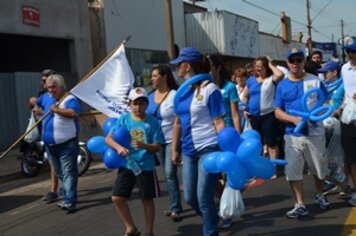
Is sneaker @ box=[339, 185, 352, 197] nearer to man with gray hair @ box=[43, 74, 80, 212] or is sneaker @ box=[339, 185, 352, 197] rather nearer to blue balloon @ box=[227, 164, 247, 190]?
blue balloon @ box=[227, 164, 247, 190]

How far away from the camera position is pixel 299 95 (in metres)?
5.82

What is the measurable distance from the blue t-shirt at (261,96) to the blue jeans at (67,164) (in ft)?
9.15

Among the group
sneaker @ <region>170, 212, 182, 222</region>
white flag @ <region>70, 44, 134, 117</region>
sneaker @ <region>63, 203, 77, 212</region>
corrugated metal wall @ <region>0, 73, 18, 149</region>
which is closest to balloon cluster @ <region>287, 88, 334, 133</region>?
sneaker @ <region>170, 212, 182, 222</region>

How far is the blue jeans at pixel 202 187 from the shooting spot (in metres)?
4.69

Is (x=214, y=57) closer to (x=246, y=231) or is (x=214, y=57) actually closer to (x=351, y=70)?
(x=351, y=70)

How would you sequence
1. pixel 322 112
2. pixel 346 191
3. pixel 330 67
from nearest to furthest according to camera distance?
pixel 322 112 < pixel 346 191 < pixel 330 67

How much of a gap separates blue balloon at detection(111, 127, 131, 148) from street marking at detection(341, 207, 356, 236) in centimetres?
223

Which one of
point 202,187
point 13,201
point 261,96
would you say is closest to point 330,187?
point 261,96

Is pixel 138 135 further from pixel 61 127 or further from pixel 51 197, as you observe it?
pixel 51 197

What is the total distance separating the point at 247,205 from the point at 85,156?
13.5ft

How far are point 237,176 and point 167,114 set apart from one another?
6.17 feet

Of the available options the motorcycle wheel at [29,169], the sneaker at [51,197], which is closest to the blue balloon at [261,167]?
the sneaker at [51,197]

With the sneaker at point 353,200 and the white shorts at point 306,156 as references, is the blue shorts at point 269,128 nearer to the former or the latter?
A: the sneaker at point 353,200

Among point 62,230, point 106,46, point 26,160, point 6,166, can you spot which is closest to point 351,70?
point 62,230
